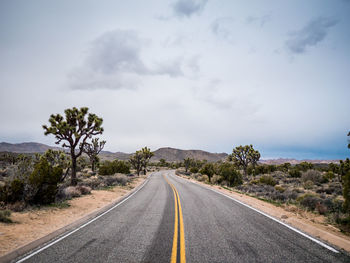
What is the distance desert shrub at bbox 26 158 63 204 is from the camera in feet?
29.8

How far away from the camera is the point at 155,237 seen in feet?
17.9

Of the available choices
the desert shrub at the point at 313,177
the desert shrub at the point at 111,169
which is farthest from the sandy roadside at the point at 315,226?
the desert shrub at the point at 111,169

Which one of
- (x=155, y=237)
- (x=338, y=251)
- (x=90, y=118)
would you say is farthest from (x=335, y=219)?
(x=90, y=118)

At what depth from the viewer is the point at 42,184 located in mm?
9477

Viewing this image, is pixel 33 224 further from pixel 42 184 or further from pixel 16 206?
pixel 42 184

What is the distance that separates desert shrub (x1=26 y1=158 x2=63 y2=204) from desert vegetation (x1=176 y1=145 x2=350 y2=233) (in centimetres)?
1323

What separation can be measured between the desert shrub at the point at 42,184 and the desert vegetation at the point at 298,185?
1323cm

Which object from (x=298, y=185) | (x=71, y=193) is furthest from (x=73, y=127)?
(x=298, y=185)

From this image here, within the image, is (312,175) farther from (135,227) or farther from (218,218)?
(135,227)

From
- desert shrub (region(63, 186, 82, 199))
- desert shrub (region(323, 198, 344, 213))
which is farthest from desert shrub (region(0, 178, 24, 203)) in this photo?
desert shrub (region(323, 198, 344, 213))

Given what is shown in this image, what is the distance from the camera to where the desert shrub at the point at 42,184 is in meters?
9.09

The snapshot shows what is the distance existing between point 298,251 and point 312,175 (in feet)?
94.9

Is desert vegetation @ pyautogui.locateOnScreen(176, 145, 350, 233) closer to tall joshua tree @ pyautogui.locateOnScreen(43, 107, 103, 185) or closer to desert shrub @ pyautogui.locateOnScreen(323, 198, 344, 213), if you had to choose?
desert shrub @ pyautogui.locateOnScreen(323, 198, 344, 213)

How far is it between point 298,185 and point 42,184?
2839 cm
